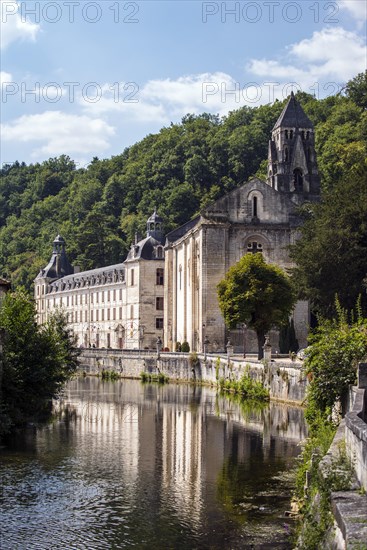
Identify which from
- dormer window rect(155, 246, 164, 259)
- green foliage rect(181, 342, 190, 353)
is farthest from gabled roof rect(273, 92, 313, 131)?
green foliage rect(181, 342, 190, 353)

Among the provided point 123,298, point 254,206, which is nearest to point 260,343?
point 254,206

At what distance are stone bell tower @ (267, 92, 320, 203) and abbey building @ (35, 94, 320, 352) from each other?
10 centimetres

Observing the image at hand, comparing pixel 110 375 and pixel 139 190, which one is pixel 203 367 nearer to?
pixel 110 375

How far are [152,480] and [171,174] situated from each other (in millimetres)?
109034

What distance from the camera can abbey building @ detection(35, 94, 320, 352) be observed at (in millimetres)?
75188

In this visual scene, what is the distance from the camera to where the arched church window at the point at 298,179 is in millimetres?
87125

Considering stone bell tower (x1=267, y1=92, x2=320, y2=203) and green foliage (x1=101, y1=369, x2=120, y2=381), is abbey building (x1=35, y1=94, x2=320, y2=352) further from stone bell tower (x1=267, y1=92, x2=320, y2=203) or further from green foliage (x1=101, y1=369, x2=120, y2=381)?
green foliage (x1=101, y1=369, x2=120, y2=381)

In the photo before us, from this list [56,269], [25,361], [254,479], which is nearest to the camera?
[254,479]

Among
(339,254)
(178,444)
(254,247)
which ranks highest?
(254,247)

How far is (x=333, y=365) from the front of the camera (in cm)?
2989

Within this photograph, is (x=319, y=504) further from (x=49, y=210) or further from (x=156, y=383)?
(x=49, y=210)

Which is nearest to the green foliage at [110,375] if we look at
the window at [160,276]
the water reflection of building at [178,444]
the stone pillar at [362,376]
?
the window at [160,276]

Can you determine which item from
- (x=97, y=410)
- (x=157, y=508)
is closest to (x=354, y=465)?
(x=157, y=508)

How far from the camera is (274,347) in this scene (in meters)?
74.4
